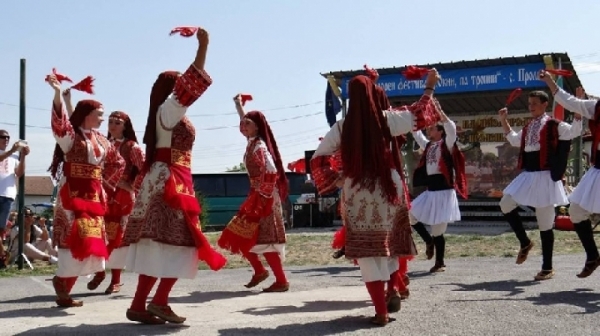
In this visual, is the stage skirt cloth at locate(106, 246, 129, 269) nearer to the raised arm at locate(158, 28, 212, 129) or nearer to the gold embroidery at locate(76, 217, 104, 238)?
the gold embroidery at locate(76, 217, 104, 238)

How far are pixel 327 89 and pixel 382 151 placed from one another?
60.6 feet

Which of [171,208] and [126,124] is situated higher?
[126,124]

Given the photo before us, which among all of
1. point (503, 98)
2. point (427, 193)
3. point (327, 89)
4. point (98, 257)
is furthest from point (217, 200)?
point (98, 257)

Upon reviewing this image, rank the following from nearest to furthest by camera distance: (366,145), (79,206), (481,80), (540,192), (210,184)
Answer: (366,145), (79,206), (540,192), (481,80), (210,184)

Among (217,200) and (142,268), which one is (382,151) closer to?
(142,268)

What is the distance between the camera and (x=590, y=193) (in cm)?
687

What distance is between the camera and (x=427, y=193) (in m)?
9.34

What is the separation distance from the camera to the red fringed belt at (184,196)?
5.19 metres

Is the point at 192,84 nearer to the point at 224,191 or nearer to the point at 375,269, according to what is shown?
the point at 375,269

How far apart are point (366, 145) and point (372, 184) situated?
262mm

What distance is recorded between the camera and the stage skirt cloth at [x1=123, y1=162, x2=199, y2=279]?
5.13 m

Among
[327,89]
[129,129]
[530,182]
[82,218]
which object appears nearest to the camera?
[82,218]

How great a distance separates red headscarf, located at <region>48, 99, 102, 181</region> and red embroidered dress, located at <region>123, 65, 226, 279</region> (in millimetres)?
1322

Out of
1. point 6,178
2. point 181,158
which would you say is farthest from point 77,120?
point 6,178
